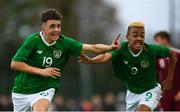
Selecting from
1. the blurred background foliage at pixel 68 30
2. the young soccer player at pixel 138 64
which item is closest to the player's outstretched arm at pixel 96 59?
the young soccer player at pixel 138 64

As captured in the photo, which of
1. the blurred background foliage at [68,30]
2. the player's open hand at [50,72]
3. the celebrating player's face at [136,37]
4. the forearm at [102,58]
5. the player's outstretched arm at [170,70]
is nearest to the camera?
the player's open hand at [50,72]

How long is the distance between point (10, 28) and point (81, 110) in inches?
1072

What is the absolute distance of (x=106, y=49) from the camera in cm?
1224

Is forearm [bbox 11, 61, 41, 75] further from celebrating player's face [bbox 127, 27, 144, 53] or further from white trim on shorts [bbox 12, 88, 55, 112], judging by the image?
celebrating player's face [bbox 127, 27, 144, 53]

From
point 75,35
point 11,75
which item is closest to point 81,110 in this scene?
point 11,75

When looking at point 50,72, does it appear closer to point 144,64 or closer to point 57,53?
point 57,53

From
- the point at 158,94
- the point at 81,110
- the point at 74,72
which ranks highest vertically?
the point at 158,94

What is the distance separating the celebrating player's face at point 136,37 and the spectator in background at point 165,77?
101 inches

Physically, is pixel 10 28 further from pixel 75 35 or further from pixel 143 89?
pixel 143 89

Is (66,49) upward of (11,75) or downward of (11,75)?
upward

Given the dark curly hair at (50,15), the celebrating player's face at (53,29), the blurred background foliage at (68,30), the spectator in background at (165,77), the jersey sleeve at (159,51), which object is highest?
the dark curly hair at (50,15)

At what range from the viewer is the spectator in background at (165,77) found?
1530 cm

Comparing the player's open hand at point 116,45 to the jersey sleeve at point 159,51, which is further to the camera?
the jersey sleeve at point 159,51

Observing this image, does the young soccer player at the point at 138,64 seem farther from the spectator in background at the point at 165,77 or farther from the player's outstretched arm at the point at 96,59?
the spectator in background at the point at 165,77
